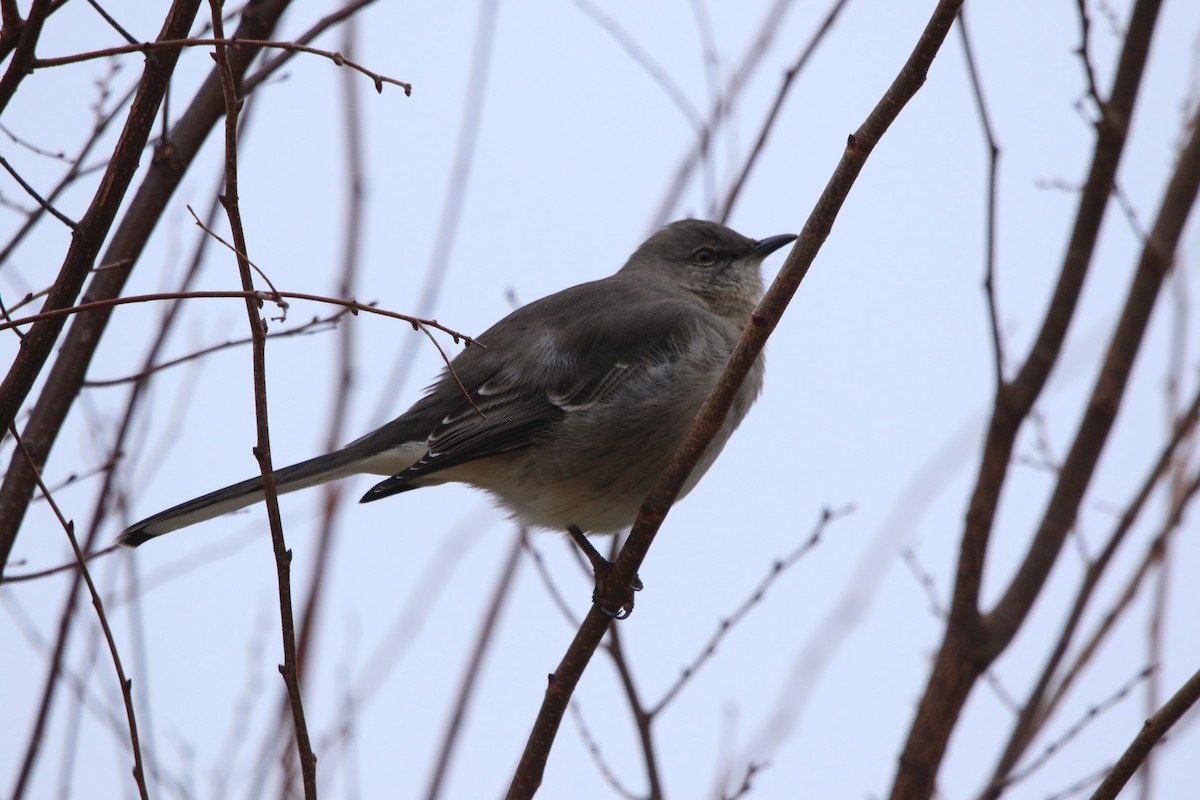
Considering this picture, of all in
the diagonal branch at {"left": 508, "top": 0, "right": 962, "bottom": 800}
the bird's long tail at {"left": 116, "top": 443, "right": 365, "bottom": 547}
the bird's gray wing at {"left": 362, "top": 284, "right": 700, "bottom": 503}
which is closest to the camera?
the diagonal branch at {"left": 508, "top": 0, "right": 962, "bottom": 800}

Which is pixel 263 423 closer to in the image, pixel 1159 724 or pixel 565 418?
pixel 1159 724

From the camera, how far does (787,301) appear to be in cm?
283

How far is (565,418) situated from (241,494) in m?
1.24

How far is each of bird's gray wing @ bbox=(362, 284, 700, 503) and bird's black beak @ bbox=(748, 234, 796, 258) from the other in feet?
2.58

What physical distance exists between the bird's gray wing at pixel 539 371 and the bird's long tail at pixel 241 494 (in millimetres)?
155

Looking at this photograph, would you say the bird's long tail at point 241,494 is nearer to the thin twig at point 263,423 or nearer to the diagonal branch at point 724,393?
the diagonal branch at point 724,393

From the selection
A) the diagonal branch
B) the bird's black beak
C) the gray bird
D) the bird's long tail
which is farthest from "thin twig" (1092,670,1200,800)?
the bird's black beak

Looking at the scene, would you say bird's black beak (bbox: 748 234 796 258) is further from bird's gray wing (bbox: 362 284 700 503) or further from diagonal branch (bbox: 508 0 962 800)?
diagonal branch (bbox: 508 0 962 800)

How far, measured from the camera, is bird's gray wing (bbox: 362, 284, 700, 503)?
4445mm

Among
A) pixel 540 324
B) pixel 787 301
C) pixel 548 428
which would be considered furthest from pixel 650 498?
pixel 540 324

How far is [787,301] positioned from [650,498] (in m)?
0.78

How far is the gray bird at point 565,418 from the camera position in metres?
4.46

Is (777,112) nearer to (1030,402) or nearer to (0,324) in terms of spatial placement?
(1030,402)

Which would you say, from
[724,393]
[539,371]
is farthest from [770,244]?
[724,393]
